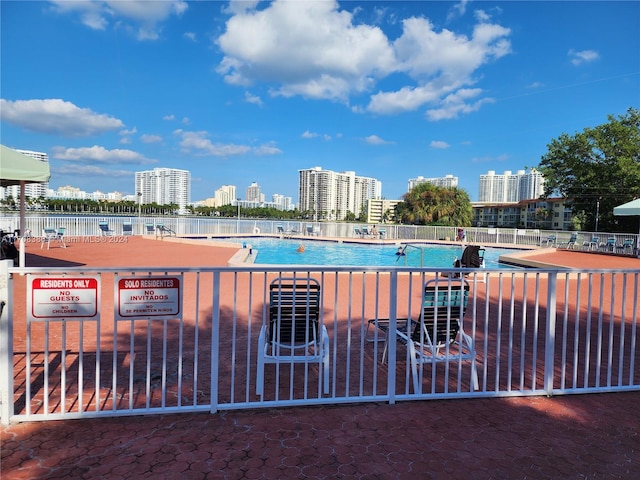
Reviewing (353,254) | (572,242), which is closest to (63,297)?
(353,254)

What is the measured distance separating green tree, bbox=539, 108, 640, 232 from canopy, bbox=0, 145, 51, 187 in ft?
102

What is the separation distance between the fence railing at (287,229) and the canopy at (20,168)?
11.9m

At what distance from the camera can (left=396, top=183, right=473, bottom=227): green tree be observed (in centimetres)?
3762

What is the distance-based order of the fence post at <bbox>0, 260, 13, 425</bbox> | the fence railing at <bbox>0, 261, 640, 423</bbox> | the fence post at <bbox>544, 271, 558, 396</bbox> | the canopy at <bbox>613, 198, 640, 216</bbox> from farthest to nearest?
the canopy at <bbox>613, 198, 640, 216</bbox> < the fence post at <bbox>544, 271, 558, 396</bbox> < the fence railing at <bbox>0, 261, 640, 423</bbox> < the fence post at <bbox>0, 260, 13, 425</bbox>

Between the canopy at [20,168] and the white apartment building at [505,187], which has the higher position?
the white apartment building at [505,187]

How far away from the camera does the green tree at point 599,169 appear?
27906mm

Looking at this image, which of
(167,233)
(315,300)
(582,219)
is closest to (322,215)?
(582,219)

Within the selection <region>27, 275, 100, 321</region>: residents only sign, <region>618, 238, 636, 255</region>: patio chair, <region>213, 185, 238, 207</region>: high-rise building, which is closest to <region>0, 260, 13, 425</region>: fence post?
<region>27, 275, 100, 321</region>: residents only sign

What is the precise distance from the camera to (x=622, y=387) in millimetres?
3555

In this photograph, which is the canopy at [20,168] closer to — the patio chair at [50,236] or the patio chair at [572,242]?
the patio chair at [50,236]

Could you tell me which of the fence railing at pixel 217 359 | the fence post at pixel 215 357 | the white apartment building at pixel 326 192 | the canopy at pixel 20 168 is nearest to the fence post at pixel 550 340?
the fence railing at pixel 217 359

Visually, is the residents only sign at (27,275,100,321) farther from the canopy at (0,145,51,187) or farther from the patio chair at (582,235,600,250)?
the patio chair at (582,235,600,250)

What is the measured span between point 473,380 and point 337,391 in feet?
3.79

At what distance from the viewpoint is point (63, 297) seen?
8.98 feet
